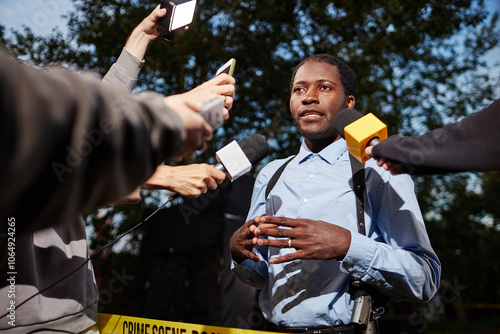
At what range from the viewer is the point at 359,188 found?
2.03 m

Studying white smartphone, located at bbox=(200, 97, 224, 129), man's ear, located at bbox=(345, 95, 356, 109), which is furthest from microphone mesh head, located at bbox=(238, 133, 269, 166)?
white smartphone, located at bbox=(200, 97, 224, 129)

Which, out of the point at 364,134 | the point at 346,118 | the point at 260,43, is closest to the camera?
the point at 364,134

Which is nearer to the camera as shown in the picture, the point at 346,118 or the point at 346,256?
the point at 346,256

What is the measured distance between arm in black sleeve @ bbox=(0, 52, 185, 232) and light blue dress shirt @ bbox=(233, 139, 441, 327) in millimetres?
1147

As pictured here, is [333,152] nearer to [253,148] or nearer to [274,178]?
[274,178]

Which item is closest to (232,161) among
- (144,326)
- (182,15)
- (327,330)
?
(327,330)

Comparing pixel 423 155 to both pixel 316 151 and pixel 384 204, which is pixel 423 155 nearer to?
pixel 384 204

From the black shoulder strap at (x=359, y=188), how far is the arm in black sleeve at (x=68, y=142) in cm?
130

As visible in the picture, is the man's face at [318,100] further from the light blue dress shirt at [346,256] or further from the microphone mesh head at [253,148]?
the microphone mesh head at [253,148]

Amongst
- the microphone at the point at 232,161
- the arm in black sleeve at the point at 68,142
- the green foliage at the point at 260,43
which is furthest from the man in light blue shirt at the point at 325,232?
the green foliage at the point at 260,43

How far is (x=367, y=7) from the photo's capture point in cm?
746

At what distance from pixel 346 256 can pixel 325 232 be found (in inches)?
5.2

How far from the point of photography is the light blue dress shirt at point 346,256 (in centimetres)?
177

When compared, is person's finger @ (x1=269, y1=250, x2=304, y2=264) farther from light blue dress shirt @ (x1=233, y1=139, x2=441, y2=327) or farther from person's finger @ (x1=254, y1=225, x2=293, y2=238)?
light blue dress shirt @ (x1=233, y1=139, x2=441, y2=327)
